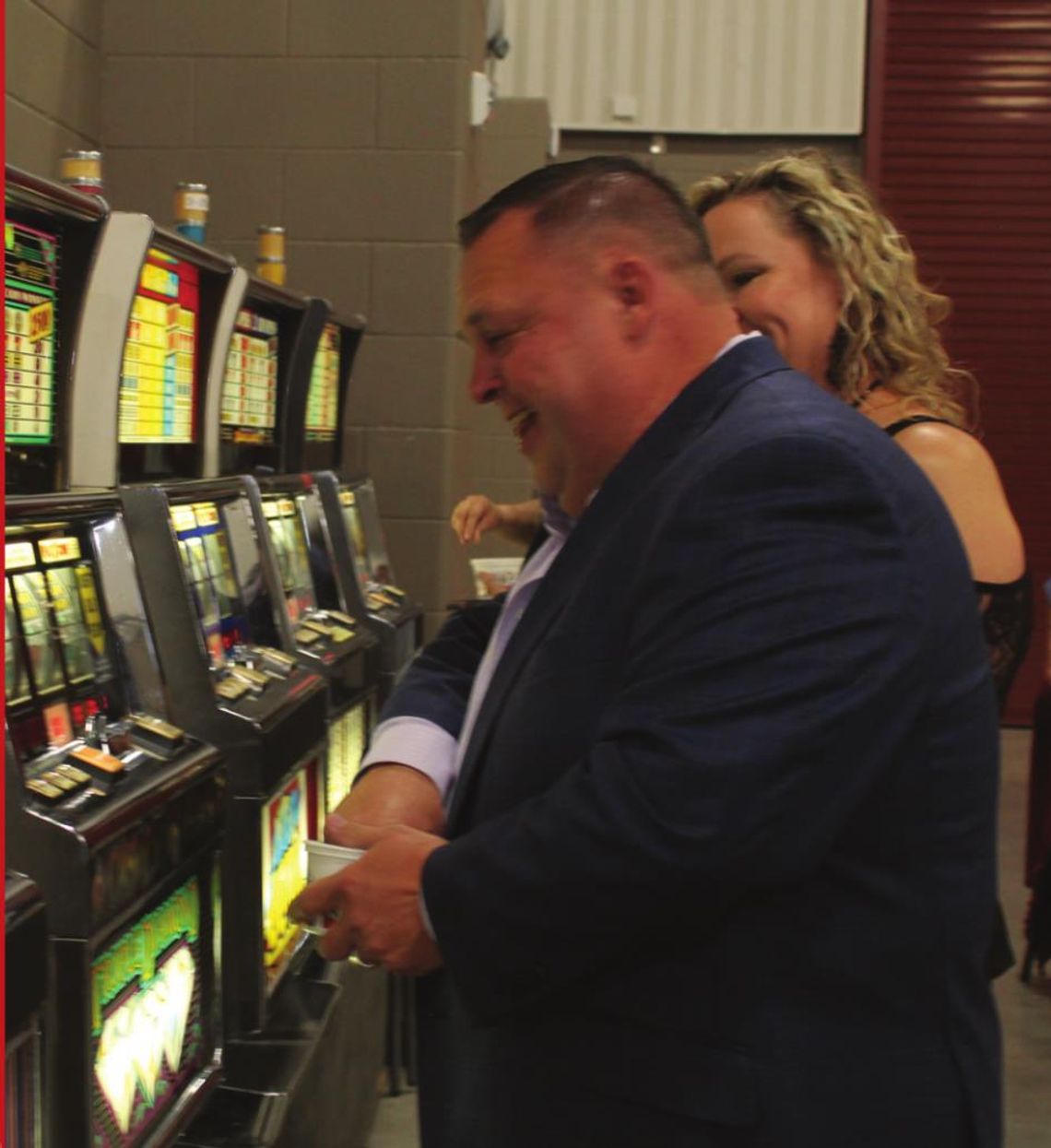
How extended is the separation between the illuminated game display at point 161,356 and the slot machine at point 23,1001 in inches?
46.1

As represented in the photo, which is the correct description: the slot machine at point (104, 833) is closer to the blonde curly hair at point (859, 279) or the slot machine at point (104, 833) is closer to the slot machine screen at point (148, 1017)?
the slot machine screen at point (148, 1017)

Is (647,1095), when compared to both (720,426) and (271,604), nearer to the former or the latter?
(720,426)

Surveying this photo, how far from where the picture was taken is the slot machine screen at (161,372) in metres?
2.61

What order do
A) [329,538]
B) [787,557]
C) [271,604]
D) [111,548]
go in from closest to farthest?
1. [787,557]
2. [111,548]
3. [271,604]
4. [329,538]

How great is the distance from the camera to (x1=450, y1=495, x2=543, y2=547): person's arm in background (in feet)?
11.0

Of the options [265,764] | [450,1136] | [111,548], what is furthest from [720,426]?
[265,764]

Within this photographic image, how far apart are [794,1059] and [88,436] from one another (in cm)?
160

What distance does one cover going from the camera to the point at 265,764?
2.28 metres

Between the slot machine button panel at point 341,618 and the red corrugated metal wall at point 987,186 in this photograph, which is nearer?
the slot machine button panel at point 341,618

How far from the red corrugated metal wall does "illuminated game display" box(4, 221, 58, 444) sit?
585 cm

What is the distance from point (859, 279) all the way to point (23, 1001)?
1188mm

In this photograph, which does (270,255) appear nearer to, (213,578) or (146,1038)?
(213,578)

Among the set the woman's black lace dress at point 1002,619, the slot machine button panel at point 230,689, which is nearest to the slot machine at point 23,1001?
the slot machine button panel at point 230,689

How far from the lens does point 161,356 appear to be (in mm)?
2795
